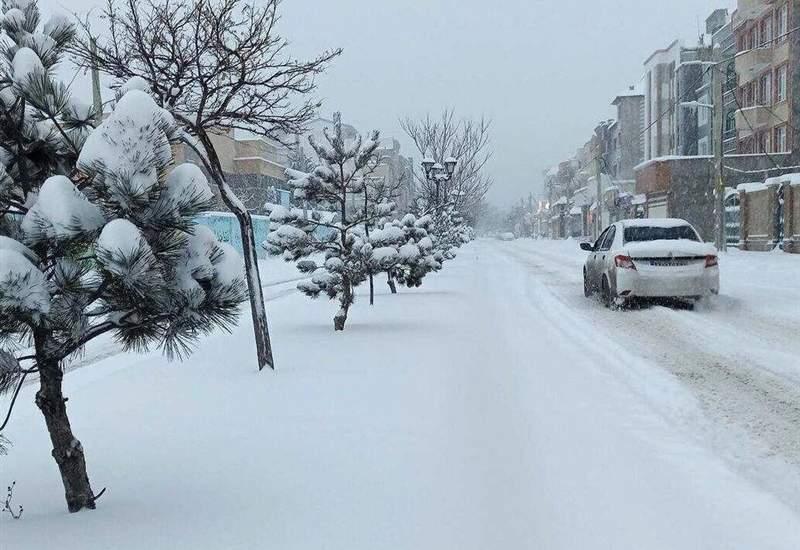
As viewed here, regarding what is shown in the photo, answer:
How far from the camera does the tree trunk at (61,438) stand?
3195mm

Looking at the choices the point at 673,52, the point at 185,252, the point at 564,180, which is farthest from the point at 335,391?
the point at 564,180

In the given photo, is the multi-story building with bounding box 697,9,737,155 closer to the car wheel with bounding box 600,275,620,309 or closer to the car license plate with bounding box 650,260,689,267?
the car wheel with bounding box 600,275,620,309

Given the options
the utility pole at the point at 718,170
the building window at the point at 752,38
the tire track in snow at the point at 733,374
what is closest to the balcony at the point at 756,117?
the building window at the point at 752,38

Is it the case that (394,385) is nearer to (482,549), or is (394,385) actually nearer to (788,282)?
(482,549)

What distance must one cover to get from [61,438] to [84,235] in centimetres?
106

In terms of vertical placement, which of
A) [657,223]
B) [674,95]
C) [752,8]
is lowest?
[657,223]

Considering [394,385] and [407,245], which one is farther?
[407,245]

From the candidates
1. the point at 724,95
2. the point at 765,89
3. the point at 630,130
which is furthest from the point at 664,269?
the point at 630,130

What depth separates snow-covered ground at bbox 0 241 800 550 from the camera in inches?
124

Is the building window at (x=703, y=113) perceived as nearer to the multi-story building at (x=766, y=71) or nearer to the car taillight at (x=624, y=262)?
the multi-story building at (x=766, y=71)

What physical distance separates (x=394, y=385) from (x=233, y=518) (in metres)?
3.01

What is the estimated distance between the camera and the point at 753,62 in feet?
122

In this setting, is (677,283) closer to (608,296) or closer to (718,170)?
(608,296)

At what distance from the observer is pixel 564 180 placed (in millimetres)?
118312
